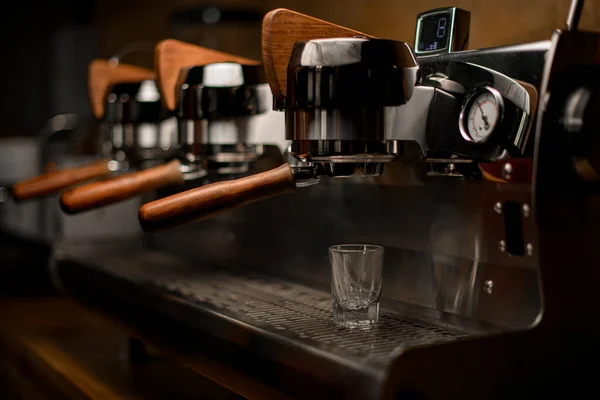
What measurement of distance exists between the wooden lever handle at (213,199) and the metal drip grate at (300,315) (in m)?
0.12

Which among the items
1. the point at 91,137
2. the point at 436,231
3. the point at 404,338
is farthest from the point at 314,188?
the point at 91,137

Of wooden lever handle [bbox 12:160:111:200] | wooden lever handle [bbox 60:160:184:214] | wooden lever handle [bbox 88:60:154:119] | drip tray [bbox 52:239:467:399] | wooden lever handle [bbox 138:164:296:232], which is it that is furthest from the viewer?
wooden lever handle [bbox 88:60:154:119]

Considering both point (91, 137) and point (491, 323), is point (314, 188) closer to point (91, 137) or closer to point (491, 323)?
point (491, 323)

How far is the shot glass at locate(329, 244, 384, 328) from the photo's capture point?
0.82 m

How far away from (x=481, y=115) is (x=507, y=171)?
0.18 ft

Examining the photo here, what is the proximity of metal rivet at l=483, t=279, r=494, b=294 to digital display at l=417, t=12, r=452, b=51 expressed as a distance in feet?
0.76

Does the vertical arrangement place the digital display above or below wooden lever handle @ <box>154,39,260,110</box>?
above

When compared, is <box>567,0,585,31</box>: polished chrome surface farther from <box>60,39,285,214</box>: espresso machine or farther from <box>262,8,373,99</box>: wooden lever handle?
<box>60,39,285,214</box>: espresso machine

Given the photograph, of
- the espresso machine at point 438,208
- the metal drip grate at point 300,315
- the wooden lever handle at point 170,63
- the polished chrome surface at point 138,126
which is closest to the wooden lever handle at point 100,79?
the polished chrome surface at point 138,126

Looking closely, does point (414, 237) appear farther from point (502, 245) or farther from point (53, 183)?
point (53, 183)

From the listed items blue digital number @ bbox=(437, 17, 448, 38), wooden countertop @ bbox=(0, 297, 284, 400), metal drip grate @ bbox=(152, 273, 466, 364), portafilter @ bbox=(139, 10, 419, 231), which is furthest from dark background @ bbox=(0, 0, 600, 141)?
wooden countertop @ bbox=(0, 297, 284, 400)


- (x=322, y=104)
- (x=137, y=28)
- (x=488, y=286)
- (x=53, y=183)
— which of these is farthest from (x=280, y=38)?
(x=137, y=28)

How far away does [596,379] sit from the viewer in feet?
2.55

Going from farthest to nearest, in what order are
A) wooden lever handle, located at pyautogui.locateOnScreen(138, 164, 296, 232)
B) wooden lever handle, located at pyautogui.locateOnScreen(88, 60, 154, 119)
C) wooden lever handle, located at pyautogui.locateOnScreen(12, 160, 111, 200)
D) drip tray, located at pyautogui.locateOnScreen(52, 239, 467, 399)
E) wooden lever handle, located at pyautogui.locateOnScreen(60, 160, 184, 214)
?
wooden lever handle, located at pyautogui.locateOnScreen(88, 60, 154, 119)
wooden lever handle, located at pyautogui.locateOnScreen(12, 160, 111, 200)
wooden lever handle, located at pyautogui.locateOnScreen(60, 160, 184, 214)
wooden lever handle, located at pyautogui.locateOnScreen(138, 164, 296, 232)
drip tray, located at pyautogui.locateOnScreen(52, 239, 467, 399)
